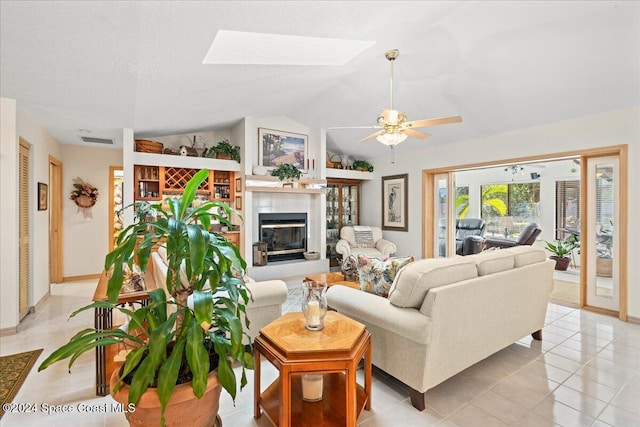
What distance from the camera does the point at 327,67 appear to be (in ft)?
11.8

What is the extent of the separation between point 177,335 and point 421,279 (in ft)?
4.58

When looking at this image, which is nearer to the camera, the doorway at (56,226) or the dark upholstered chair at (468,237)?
the doorway at (56,226)

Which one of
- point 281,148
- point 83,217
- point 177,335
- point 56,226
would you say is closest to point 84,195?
point 83,217

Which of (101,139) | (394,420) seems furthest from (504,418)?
(101,139)

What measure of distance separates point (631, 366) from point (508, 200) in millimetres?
6297

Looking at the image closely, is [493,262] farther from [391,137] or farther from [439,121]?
[391,137]

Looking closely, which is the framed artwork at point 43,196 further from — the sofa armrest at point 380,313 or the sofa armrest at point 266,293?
the sofa armrest at point 380,313

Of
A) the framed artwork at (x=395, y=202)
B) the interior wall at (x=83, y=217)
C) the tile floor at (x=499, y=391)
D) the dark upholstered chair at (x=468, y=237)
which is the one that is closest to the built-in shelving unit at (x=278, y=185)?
the framed artwork at (x=395, y=202)

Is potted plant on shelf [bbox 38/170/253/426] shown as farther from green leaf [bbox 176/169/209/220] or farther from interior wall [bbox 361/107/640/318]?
interior wall [bbox 361/107/640/318]

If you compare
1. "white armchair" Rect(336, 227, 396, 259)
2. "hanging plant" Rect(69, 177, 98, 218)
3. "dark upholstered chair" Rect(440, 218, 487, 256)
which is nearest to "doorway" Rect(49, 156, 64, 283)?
"hanging plant" Rect(69, 177, 98, 218)

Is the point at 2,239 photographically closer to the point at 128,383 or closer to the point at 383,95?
the point at 128,383

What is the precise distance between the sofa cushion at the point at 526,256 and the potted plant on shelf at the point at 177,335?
235 centimetres

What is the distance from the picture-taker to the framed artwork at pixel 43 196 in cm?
388

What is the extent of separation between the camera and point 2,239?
10.2 feet
